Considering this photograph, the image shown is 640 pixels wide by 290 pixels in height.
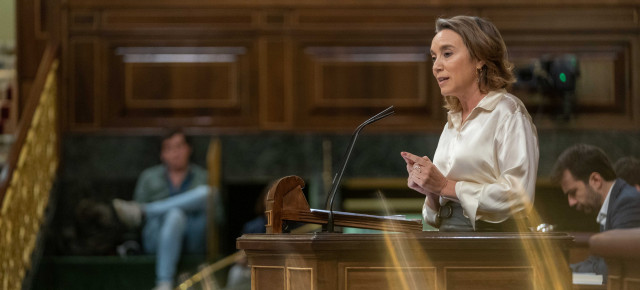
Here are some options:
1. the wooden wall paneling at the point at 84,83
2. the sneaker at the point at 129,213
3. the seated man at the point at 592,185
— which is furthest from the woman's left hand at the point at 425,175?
the wooden wall paneling at the point at 84,83

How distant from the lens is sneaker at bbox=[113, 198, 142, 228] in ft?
20.0

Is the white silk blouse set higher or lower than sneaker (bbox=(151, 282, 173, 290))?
higher

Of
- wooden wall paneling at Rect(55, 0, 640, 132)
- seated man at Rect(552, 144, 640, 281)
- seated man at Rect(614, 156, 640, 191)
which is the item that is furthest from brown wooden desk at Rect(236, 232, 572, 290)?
wooden wall paneling at Rect(55, 0, 640, 132)

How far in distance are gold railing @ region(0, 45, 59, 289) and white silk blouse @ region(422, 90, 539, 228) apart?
3.43 metres

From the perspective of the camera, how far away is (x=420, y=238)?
218 centimetres

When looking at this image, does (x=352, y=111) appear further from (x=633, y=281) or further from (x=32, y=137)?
(x=633, y=281)

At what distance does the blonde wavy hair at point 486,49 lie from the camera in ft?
8.35

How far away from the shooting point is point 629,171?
4797 mm

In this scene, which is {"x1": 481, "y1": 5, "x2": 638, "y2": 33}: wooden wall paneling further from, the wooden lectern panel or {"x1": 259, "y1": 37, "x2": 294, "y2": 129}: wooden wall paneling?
the wooden lectern panel

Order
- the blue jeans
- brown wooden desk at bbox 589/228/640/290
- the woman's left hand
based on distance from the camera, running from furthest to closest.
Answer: the blue jeans, brown wooden desk at bbox 589/228/640/290, the woman's left hand

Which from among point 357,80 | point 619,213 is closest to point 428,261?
point 619,213

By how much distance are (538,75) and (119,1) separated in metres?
2.98

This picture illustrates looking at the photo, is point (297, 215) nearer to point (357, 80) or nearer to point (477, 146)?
point (477, 146)

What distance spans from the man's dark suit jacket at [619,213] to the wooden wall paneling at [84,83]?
3.67m
